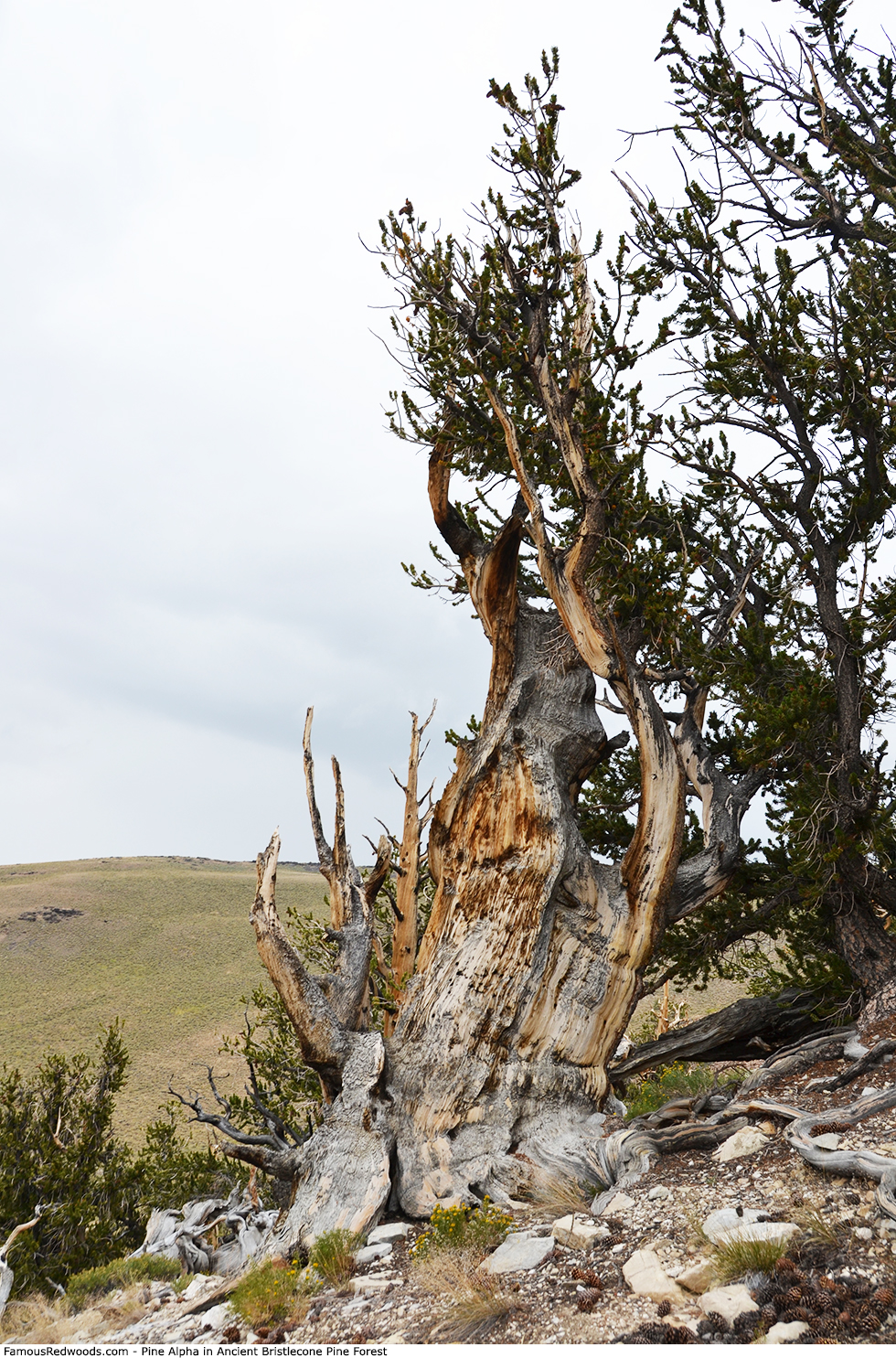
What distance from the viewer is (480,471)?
8.69 meters

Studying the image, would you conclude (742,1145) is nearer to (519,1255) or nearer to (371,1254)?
(519,1255)

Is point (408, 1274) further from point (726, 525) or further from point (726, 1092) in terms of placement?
point (726, 525)

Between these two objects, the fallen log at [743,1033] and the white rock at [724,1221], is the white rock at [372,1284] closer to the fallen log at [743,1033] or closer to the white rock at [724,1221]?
the white rock at [724,1221]

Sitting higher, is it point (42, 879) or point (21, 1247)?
point (42, 879)

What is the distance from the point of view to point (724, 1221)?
3.58m

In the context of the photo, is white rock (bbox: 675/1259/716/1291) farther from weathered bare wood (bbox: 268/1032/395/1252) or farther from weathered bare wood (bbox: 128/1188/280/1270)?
weathered bare wood (bbox: 128/1188/280/1270)

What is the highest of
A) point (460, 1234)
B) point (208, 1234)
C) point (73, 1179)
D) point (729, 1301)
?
point (729, 1301)

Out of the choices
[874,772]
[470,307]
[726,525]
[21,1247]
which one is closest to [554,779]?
[874,772]

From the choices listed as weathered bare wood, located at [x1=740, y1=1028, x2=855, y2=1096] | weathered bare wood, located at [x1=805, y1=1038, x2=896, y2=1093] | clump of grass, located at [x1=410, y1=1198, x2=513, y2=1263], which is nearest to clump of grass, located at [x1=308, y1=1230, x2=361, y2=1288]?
clump of grass, located at [x1=410, y1=1198, x2=513, y2=1263]

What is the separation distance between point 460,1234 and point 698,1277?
172 cm

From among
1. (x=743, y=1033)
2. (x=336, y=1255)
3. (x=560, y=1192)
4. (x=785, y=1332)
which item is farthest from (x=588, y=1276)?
(x=743, y=1033)

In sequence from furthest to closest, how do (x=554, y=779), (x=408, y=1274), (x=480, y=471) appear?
(x=480, y=471)
(x=554, y=779)
(x=408, y=1274)

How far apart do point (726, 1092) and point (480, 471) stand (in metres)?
6.40

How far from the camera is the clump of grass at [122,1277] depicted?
6574mm
